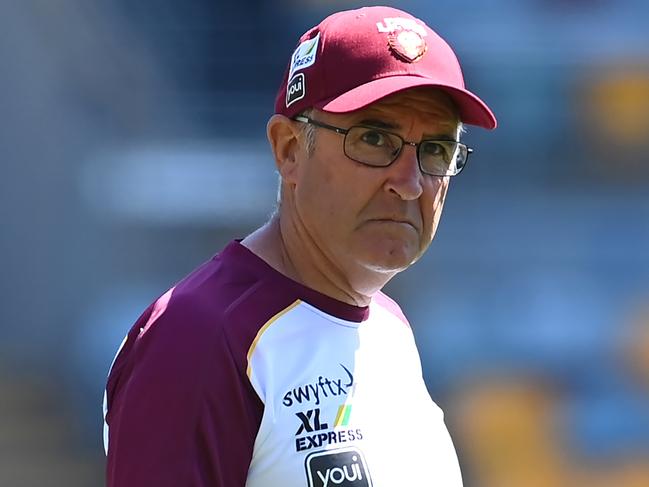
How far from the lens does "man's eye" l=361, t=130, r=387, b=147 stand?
47.2 inches

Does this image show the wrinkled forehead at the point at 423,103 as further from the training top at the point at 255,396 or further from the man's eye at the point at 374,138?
the training top at the point at 255,396

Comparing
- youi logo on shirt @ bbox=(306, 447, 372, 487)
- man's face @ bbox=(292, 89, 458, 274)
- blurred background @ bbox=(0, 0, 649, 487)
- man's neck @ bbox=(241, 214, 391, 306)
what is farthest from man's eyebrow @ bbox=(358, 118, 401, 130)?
blurred background @ bbox=(0, 0, 649, 487)

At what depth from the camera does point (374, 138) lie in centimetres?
120

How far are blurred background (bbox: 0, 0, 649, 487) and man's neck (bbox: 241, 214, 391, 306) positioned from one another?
3.43 metres

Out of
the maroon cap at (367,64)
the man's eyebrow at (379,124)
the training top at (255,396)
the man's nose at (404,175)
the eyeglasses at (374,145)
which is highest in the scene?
the maroon cap at (367,64)

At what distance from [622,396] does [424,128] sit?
12.7 feet

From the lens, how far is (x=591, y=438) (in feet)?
15.3

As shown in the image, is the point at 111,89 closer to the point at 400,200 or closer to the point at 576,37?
the point at 576,37

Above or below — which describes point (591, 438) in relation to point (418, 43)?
above

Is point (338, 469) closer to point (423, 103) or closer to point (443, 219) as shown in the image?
point (423, 103)

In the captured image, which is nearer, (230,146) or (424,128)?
(424,128)

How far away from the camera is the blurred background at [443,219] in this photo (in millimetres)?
Answer: 4762

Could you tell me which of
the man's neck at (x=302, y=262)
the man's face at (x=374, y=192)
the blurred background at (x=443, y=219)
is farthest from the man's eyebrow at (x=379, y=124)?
the blurred background at (x=443, y=219)

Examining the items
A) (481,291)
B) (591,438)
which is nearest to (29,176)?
(481,291)
